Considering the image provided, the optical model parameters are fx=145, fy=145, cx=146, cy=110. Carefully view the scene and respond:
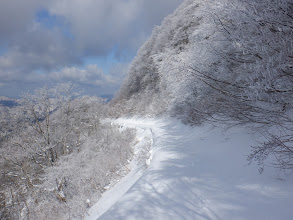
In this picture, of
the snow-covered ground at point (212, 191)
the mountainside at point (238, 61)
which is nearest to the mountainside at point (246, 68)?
the mountainside at point (238, 61)

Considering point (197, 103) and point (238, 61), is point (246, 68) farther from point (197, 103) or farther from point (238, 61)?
point (197, 103)

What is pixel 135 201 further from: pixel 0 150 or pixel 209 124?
pixel 0 150

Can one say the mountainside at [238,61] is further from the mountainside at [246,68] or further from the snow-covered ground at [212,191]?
the snow-covered ground at [212,191]

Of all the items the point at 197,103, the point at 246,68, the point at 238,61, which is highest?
the point at 238,61

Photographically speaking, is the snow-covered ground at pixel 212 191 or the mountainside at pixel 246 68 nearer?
→ the snow-covered ground at pixel 212 191

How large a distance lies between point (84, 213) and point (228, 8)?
9222 mm

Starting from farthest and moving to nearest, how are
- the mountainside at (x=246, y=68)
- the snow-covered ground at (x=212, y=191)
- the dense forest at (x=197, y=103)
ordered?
the dense forest at (x=197, y=103) → the mountainside at (x=246, y=68) → the snow-covered ground at (x=212, y=191)

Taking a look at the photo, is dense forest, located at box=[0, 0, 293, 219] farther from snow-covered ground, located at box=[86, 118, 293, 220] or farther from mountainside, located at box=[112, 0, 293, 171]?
snow-covered ground, located at box=[86, 118, 293, 220]

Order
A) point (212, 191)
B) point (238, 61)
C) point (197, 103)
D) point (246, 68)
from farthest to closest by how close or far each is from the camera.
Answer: point (197, 103) < point (238, 61) < point (246, 68) < point (212, 191)

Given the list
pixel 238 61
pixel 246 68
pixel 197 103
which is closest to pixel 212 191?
pixel 246 68

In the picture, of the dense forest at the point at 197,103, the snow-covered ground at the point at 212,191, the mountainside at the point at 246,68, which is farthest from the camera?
the dense forest at the point at 197,103

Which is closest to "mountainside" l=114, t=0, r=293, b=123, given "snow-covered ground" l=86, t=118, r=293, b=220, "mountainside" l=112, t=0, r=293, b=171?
"mountainside" l=112, t=0, r=293, b=171

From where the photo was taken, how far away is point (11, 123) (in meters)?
14.0

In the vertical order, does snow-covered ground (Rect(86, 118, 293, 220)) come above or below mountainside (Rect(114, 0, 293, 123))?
below
